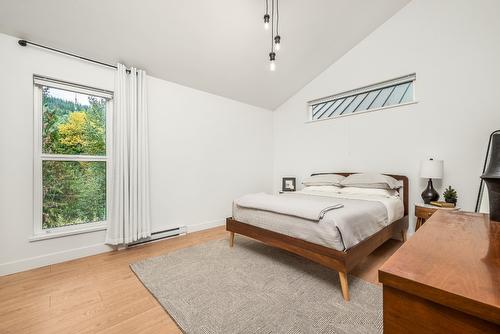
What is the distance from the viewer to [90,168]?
269 centimetres

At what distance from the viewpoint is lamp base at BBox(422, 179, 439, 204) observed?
262 centimetres

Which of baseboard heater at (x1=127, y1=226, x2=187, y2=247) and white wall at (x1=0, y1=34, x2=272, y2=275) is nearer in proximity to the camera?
white wall at (x1=0, y1=34, x2=272, y2=275)

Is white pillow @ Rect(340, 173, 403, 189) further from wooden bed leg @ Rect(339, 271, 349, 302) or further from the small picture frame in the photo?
wooden bed leg @ Rect(339, 271, 349, 302)

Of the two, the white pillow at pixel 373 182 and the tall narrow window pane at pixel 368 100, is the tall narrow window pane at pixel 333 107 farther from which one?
the white pillow at pixel 373 182

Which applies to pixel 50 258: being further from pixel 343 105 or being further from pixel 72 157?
pixel 343 105

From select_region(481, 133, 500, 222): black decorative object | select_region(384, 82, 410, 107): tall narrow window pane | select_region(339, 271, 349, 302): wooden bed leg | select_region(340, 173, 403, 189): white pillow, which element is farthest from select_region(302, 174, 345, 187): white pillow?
select_region(481, 133, 500, 222): black decorative object

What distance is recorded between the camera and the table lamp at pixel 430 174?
2508 mm

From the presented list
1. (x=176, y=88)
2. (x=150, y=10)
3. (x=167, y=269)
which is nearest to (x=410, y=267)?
(x=167, y=269)

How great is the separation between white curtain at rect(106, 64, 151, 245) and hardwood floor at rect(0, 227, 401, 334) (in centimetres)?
37

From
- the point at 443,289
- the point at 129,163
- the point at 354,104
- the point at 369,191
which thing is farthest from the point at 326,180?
the point at 443,289

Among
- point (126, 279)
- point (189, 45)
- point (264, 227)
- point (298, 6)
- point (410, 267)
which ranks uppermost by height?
point (298, 6)

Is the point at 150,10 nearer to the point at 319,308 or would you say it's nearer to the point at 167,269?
the point at 167,269

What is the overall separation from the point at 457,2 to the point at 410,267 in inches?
143

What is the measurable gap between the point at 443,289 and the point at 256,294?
1545 millimetres
